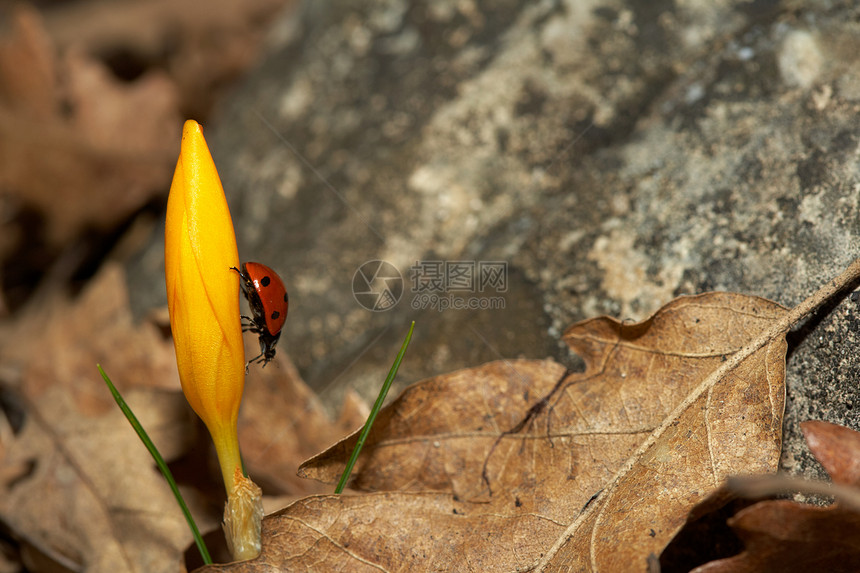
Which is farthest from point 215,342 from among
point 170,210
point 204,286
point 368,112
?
point 368,112

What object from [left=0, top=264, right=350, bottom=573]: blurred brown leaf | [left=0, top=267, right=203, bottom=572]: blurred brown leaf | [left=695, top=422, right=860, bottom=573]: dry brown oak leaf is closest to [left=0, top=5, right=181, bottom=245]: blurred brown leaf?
[left=0, top=264, right=350, bottom=573]: blurred brown leaf

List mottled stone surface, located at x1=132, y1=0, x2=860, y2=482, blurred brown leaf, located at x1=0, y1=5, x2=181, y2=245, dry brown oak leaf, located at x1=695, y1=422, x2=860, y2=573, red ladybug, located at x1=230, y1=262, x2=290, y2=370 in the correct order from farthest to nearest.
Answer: blurred brown leaf, located at x1=0, y1=5, x2=181, y2=245
mottled stone surface, located at x1=132, y1=0, x2=860, y2=482
red ladybug, located at x1=230, y1=262, x2=290, y2=370
dry brown oak leaf, located at x1=695, y1=422, x2=860, y2=573

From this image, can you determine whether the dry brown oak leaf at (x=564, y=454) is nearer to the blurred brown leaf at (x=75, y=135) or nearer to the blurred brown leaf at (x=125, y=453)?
the blurred brown leaf at (x=125, y=453)

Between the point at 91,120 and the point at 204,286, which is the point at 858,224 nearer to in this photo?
the point at 204,286

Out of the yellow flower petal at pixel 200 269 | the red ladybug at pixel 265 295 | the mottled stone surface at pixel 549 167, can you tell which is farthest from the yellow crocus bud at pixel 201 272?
the mottled stone surface at pixel 549 167

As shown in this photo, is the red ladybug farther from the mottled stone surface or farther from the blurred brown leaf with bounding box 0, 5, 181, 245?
the blurred brown leaf with bounding box 0, 5, 181, 245
